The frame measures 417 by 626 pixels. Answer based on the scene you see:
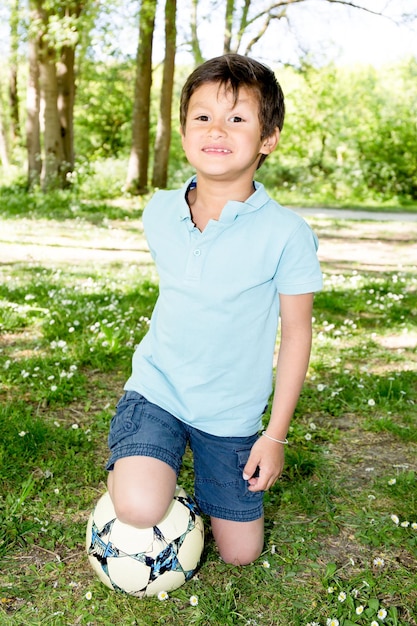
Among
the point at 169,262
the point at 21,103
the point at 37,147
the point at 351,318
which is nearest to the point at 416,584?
the point at 169,262

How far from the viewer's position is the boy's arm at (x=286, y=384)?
9.00ft

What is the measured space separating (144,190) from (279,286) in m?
14.7

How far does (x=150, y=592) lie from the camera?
265 cm

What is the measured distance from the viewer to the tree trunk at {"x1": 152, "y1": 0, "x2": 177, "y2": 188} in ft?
51.6

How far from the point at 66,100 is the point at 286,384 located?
1608 cm

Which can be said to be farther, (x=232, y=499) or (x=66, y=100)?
(x=66, y=100)

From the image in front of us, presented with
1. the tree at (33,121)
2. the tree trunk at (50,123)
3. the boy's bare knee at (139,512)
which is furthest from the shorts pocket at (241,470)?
the tree at (33,121)

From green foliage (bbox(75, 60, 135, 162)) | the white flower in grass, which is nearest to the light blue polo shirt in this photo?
the white flower in grass

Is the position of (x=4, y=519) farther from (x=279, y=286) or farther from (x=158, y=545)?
(x=279, y=286)

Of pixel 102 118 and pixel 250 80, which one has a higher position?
pixel 250 80

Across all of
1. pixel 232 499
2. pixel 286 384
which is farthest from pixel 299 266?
pixel 232 499

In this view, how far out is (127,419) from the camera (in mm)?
2854

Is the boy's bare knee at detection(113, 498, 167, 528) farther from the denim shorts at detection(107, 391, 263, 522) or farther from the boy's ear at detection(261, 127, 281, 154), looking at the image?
the boy's ear at detection(261, 127, 281, 154)

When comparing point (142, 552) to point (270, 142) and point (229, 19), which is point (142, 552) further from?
point (229, 19)
